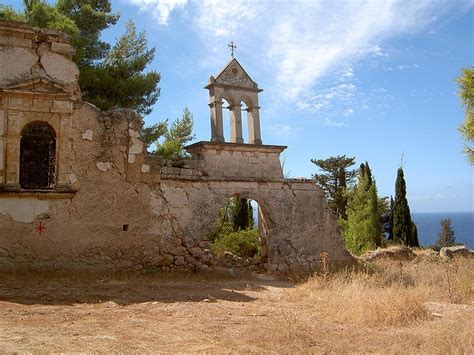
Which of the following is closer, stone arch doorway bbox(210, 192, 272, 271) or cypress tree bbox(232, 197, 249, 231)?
stone arch doorway bbox(210, 192, 272, 271)

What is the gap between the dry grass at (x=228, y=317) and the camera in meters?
5.02

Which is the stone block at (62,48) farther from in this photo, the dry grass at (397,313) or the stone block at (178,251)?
the dry grass at (397,313)

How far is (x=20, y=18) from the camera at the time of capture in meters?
14.9

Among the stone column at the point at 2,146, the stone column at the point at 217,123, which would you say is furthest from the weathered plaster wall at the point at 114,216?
the stone column at the point at 217,123

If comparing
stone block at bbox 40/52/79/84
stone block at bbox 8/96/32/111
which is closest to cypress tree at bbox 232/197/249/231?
stone block at bbox 40/52/79/84

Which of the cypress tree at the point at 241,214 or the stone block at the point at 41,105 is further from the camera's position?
the cypress tree at the point at 241,214

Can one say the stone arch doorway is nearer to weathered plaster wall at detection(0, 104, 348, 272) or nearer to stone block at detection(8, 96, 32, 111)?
weathered plaster wall at detection(0, 104, 348, 272)

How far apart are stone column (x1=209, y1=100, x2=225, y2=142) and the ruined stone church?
0.22 ft

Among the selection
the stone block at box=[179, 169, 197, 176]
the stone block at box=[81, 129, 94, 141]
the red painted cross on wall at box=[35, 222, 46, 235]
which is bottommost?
the red painted cross on wall at box=[35, 222, 46, 235]

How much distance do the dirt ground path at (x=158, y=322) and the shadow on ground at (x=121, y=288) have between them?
0.05ft

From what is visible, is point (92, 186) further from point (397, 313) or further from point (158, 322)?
point (397, 313)

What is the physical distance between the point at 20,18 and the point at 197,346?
13.3 metres

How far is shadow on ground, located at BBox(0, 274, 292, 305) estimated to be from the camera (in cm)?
763

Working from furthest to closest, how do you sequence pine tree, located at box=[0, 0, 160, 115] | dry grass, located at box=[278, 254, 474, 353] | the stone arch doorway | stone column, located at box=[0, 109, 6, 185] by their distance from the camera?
1. pine tree, located at box=[0, 0, 160, 115]
2. the stone arch doorway
3. stone column, located at box=[0, 109, 6, 185]
4. dry grass, located at box=[278, 254, 474, 353]
